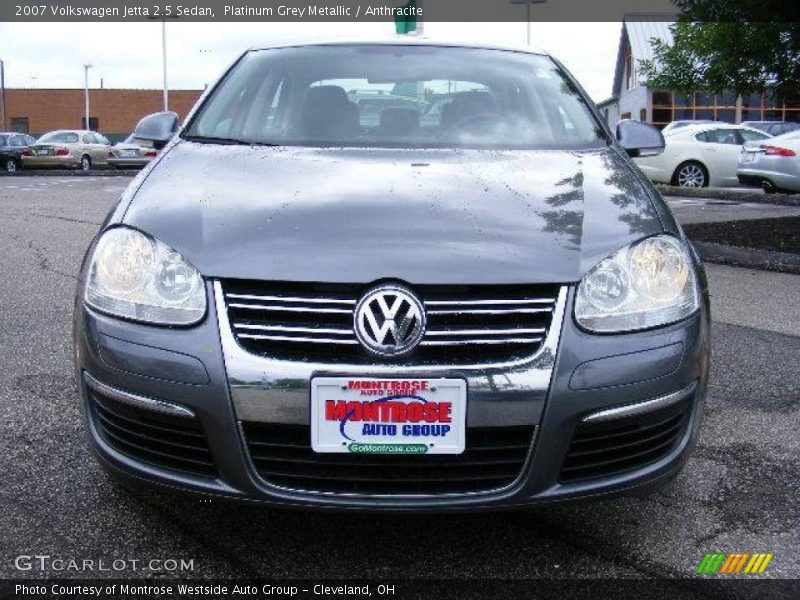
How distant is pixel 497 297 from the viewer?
93.0 inches

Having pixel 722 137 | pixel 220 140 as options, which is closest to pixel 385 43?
pixel 220 140

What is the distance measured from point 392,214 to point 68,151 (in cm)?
2821

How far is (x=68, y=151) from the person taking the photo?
2875cm

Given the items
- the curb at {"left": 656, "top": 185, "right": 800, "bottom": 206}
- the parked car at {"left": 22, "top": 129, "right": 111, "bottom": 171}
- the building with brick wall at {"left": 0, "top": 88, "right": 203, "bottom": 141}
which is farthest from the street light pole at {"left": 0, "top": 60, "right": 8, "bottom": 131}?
the curb at {"left": 656, "top": 185, "right": 800, "bottom": 206}

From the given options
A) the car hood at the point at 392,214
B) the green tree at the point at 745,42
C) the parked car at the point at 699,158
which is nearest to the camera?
the car hood at the point at 392,214

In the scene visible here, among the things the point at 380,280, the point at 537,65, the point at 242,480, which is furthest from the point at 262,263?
the point at 537,65

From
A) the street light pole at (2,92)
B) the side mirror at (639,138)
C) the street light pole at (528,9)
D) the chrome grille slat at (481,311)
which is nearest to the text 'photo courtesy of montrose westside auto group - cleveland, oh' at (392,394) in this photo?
the chrome grille slat at (481,311)

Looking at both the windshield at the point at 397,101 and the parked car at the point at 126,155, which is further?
the parked car at the point at 126,155

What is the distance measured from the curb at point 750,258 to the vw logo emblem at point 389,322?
5.80 meters

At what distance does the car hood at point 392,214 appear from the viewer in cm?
239

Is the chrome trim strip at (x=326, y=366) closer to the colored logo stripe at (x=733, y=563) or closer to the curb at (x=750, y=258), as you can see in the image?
the colored logo stripe at (x=733, y=563)

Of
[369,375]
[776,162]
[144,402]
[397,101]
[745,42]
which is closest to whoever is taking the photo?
[369,375]

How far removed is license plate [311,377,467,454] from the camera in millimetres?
2266

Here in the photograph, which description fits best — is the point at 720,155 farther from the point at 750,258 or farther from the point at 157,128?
the point at 157,128
